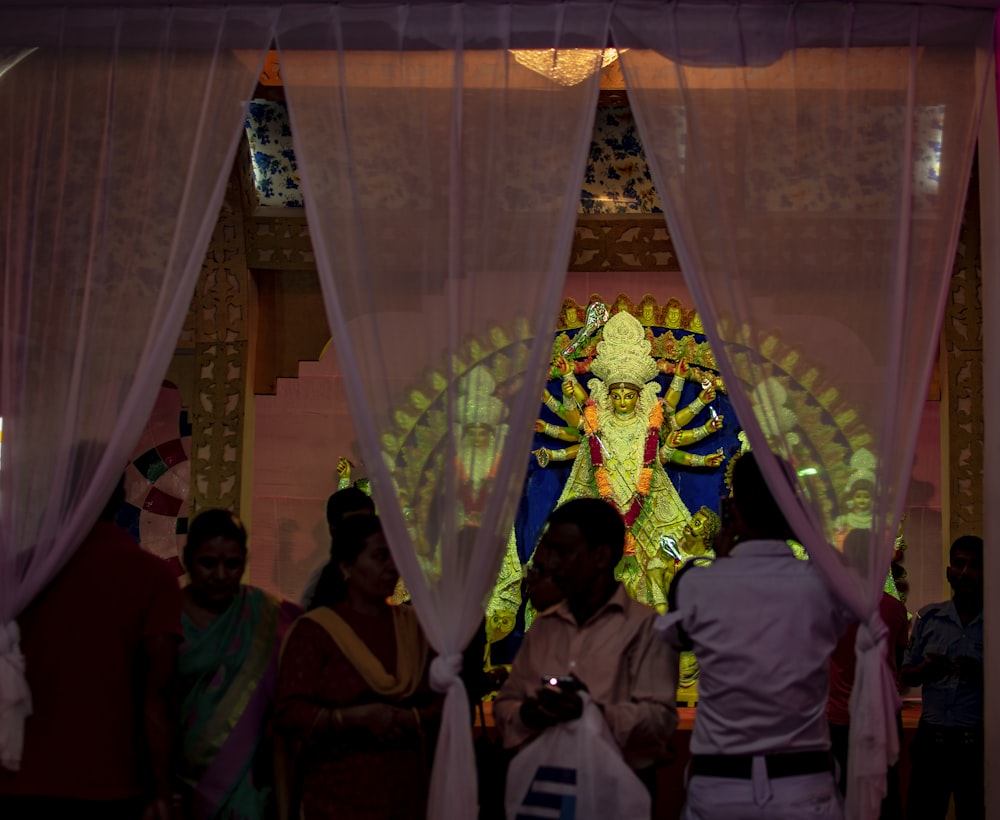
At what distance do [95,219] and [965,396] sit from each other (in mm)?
3997

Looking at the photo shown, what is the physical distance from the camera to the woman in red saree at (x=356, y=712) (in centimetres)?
315

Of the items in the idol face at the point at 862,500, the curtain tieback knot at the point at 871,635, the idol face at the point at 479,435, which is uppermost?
the idol face at the point at 479,435

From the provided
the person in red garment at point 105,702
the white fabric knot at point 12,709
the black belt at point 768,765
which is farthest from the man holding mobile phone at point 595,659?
the white fabric knot at point 12,709

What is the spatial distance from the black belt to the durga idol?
10.3ft

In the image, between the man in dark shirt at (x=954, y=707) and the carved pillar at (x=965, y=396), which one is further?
the carved pillar at (x=965, y=396)

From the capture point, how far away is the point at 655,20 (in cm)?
381

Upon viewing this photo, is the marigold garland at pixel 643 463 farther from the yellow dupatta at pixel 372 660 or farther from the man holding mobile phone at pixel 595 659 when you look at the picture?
the man holding mobile phone at pixel 595 659

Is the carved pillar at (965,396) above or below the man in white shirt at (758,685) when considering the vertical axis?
above

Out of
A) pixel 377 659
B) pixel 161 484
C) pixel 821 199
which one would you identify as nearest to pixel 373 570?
pixel 377 659

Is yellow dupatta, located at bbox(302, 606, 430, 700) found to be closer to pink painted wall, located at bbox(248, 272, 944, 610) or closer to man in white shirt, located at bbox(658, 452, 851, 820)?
man in white shirt, located at bbox(658, 452, 851, 820)

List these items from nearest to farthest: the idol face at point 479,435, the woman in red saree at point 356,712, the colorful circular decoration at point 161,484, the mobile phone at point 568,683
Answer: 1. the mobile phone at point 568,683
2. the woman in red saree at point 356,712
3. the idol face at point 479,435
4. the colorful circular decoration at point 161,484

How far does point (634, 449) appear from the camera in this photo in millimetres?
6230

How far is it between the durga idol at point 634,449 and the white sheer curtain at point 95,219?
285 cm

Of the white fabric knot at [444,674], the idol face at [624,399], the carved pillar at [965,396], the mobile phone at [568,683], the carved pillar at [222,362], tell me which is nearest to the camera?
the mobile phone at [568,683]
